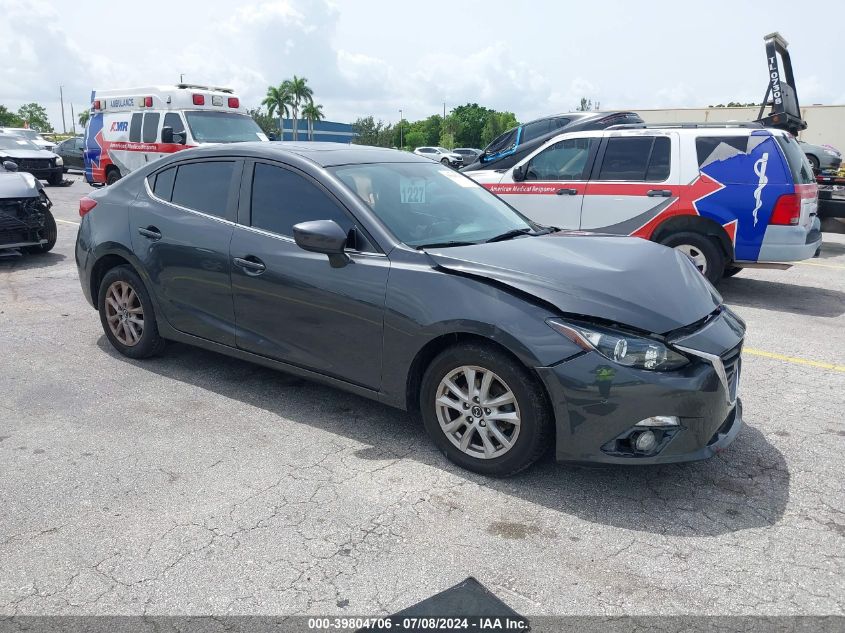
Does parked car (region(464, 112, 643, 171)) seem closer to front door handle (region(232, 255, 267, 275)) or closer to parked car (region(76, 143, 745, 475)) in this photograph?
parked car (region(76, 143, 745, 475))

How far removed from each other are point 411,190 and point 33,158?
64.5ft

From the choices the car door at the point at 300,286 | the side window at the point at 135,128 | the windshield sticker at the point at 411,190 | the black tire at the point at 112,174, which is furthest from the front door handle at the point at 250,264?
the black tire at the point at 112,174

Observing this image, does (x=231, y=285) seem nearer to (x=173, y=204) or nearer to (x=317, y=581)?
(x=173, y=204)

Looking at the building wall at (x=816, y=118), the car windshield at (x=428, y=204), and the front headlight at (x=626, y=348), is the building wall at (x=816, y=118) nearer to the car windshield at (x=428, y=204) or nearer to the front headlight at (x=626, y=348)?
the car windshield at (x=428, y=204)

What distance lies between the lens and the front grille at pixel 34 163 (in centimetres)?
2005

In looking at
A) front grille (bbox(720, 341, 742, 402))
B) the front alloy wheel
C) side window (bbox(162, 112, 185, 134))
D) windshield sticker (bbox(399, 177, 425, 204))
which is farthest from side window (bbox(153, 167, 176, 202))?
side window (bbox(162, 112, 185, 134))

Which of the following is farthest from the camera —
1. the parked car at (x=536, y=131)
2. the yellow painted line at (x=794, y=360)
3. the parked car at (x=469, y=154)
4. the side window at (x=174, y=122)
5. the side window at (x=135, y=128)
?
the parked car at (x=469, y=154)

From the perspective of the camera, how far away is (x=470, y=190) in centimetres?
485

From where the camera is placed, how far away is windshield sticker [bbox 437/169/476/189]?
4.87m

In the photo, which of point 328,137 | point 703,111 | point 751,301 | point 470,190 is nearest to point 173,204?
point 470,190

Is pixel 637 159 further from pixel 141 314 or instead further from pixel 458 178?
pixel 141 314

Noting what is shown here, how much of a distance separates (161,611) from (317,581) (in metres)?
0.56

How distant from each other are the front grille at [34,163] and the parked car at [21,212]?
12.3 metres

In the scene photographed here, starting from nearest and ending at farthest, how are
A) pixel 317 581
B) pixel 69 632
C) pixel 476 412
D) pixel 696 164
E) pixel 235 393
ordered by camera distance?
pixel 69 632 < pixel 317 581 < pixel 476 412 < pixel 235 393 < pixel 696 164
